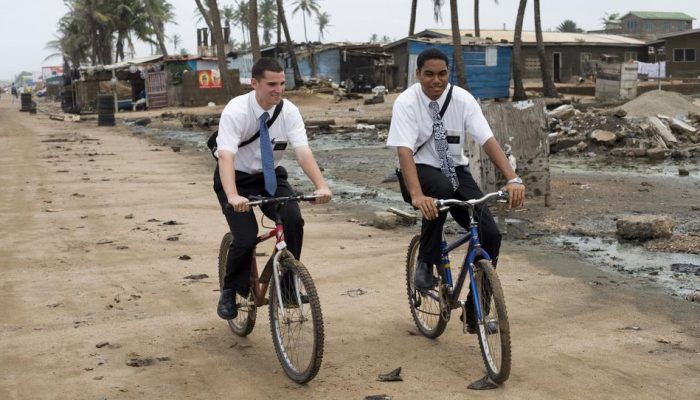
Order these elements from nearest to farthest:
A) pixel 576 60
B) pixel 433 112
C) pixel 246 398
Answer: pixel 246 398 < pixel 433 112 < pixel 576 60

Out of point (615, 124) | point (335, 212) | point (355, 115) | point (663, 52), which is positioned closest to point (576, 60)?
point (663, 52)

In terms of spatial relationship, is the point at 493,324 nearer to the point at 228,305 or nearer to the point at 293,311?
the point at 293,311

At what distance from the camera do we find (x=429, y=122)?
5273 mm

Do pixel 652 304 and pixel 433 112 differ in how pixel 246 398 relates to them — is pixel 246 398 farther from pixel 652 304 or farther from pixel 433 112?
pixel 652 304

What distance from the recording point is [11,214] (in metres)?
11.6

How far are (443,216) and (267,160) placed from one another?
113 cm

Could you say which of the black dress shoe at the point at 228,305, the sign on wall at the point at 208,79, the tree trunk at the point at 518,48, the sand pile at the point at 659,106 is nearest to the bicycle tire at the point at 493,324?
the black dress shoe at the point at 228,305

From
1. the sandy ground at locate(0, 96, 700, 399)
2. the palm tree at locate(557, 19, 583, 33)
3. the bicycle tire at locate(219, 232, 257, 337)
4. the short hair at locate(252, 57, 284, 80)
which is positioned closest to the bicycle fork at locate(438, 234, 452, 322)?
the sandy ground at locate(0, 96, 700, 399)

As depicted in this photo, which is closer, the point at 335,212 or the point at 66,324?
the point at 66,324

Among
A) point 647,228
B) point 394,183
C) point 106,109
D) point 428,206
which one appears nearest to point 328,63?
point 106,109

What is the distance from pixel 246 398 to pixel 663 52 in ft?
184

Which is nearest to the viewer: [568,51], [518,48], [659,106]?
[659,106]

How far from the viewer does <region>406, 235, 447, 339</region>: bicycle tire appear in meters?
5.66

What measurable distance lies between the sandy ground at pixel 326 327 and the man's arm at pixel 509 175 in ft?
3.38
